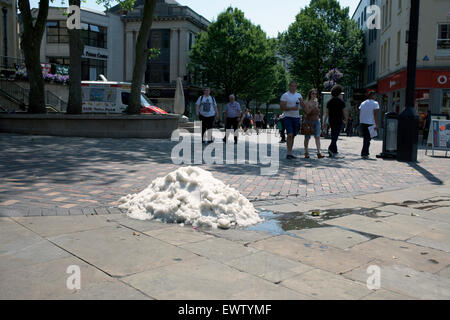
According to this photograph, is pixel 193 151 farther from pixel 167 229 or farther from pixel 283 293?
pixel 283 293

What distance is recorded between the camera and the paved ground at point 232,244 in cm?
283

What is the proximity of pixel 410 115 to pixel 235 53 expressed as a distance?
129 ft

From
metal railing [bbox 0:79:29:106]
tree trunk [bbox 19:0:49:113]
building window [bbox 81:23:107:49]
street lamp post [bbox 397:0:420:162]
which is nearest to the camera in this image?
street lamp post [bbox 397:0:420:162]

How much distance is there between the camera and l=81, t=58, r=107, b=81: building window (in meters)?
51.1

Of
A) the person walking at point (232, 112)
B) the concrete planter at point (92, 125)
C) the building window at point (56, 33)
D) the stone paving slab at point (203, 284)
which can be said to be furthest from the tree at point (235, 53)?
the stone paving slab at point (203, 284)

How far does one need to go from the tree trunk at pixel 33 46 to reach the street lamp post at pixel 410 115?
12.5 meters

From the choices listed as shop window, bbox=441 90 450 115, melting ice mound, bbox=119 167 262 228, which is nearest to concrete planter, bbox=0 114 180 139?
melting ice mound, bbox=119 167 262 228

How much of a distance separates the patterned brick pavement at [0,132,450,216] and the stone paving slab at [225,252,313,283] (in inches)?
85.4

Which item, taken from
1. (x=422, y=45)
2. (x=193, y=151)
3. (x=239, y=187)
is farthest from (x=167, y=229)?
(x=422, y=45)

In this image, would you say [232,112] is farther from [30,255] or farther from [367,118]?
[30,255]

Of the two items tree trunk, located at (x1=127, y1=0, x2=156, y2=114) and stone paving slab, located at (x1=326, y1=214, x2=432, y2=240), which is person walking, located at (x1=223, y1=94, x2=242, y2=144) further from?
stone paving slab, located at (x1=326, y1=214, x2=432, y2=240)

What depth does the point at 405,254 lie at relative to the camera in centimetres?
368

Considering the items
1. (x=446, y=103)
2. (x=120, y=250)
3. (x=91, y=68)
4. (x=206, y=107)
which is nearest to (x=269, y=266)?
(x=120, y=250)

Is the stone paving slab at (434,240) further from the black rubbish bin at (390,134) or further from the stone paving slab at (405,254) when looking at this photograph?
the black rubbish bin at (390,134)
